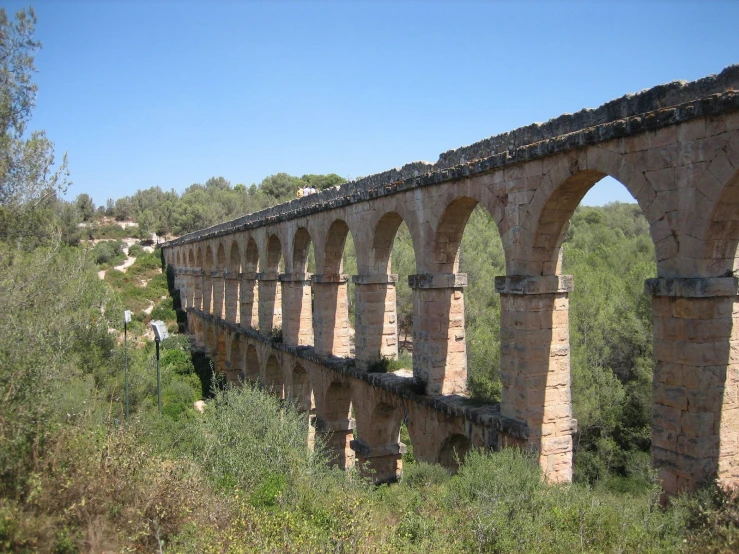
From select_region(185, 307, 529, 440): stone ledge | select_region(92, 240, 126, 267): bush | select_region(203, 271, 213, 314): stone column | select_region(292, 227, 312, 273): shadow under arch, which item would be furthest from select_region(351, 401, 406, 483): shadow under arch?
select_region(92, 240, 126, 267): bush

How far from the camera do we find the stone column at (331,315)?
12.5 m

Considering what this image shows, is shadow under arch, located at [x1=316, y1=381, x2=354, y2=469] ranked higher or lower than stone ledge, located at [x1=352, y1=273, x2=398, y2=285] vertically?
lower

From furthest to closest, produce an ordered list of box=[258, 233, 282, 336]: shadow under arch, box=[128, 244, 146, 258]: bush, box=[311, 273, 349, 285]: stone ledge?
box=[128, 244, 146, 258]: bush → box=[258, 233, 282, 336]: shadow under arch → box=[311, 273, 349, 285]: stone ledge

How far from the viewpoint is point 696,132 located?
195 inches

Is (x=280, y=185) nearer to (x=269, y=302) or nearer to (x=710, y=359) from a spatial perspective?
(x=269, y=302)

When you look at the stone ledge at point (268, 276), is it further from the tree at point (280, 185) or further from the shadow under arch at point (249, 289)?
the tree at point (280, 185)

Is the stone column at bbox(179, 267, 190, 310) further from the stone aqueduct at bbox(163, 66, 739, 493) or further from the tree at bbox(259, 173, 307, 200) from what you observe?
the tree at bbox(259, 173, 307, 200)

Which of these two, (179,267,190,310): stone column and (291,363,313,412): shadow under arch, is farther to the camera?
(179,267,190,310): stone column

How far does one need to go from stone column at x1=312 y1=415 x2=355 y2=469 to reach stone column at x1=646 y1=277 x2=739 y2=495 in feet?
25.8

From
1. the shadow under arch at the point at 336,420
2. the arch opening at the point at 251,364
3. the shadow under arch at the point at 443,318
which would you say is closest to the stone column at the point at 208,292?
the arch opening at the point at 251,364

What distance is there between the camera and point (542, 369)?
701 centimetres

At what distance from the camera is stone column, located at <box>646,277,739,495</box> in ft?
16.5

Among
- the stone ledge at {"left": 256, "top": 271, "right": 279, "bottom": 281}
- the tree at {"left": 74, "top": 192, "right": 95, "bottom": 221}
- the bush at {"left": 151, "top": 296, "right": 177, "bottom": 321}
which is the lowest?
the bush at {"left": 151, "top": 296, "right": 177, "bottom": 321}

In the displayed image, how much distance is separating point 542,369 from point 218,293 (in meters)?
17.5
